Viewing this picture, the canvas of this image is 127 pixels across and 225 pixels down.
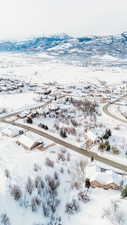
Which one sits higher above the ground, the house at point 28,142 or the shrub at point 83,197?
the house at point 28,142

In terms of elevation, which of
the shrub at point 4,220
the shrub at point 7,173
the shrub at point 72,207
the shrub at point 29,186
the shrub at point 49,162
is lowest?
the shrub at point 72,207

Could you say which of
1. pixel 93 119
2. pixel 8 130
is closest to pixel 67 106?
pixel 93 119

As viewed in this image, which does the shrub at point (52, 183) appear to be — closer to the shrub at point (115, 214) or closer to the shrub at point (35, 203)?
the shrub at point (35, 203)

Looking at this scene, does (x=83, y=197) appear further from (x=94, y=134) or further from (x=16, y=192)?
(x=94, y=134)

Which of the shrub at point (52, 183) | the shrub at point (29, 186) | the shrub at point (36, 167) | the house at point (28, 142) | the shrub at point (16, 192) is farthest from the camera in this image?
the house at point (28, 142)

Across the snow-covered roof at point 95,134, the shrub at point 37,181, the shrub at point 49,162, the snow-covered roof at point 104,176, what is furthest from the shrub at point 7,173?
the snow-covered roof at point 95,134
